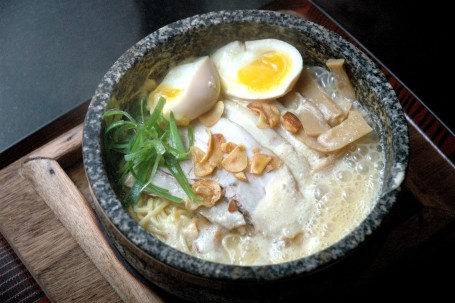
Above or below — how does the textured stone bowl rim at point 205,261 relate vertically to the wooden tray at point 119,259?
above

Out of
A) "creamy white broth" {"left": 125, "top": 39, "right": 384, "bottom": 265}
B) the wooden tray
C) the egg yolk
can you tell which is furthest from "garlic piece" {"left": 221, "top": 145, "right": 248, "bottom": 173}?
the wooden tray

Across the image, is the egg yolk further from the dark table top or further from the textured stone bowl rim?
the dark table top

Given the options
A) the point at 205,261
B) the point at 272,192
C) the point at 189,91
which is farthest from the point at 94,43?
the point at 205,261

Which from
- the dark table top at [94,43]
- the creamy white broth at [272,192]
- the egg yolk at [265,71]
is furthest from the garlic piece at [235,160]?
the dark table top at [94,43]

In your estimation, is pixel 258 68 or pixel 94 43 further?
pixel 94 43

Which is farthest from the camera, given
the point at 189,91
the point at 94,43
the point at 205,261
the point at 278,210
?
the point at 94,43

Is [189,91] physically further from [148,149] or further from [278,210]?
[278,210]

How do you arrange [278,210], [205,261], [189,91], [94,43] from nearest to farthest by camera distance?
[205,261] < [278,210] < [189,91] < [94,43]

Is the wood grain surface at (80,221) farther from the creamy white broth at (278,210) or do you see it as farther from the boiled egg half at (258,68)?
the boiled egg half at (258,68)
